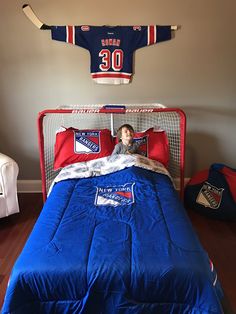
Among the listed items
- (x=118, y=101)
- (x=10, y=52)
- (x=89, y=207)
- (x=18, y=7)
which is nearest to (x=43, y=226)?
(x=89, y=207)

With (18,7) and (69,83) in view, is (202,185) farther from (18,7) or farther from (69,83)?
(18,7)

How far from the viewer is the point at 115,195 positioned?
2.07 meters

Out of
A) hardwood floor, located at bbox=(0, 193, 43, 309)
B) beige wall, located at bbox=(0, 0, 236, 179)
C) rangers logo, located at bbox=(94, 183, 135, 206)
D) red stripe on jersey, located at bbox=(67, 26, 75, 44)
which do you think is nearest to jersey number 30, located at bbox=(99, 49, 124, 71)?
beige wall, located at bbox=(0, 0, 236, 179)

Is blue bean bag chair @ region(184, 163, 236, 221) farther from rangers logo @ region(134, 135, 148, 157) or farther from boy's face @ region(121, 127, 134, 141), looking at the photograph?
boy's face @ region(121, 127, 134, 141)

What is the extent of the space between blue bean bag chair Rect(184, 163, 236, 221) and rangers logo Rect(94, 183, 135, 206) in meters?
0.89

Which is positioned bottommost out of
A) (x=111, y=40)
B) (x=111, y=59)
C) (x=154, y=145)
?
(x=154, y=145)

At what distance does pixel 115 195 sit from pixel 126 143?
664mm

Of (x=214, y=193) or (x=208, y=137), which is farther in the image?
(x=208, y=137)

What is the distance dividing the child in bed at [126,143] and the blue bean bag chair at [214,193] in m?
0.72

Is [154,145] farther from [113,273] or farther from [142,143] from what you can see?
[113,273]

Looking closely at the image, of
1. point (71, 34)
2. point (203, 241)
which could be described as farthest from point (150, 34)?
point (203, 241)

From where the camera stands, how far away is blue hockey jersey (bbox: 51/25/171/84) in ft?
9.07

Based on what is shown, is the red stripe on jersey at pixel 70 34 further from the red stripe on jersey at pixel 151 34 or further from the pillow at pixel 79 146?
the pillow at pixel 79 146

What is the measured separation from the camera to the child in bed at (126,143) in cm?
256
